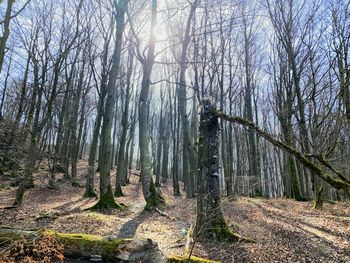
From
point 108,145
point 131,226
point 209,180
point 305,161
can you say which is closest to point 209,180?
point 209,180

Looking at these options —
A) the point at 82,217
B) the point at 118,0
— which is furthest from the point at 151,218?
the point at 118,0

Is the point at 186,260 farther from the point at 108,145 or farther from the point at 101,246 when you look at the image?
the point at 108,145

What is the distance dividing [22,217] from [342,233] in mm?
9749

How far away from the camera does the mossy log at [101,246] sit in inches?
195

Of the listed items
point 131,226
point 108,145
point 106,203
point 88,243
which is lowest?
point 131,226

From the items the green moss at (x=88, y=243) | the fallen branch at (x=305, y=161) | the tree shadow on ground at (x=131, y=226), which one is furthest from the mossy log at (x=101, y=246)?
the fallen branch at (x=305, y=161)

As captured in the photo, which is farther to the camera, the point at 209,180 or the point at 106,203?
the point at 106,203

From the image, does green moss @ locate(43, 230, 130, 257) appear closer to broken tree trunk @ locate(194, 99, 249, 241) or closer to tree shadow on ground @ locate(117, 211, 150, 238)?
tree shadow on ground @ locate(117, 211, 150, 238)

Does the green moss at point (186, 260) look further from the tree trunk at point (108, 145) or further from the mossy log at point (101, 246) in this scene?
the tree trunk at point (108, 145)

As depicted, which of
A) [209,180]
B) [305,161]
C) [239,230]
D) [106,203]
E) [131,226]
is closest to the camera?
[305,161]

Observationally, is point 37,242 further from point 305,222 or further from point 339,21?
point 339,21

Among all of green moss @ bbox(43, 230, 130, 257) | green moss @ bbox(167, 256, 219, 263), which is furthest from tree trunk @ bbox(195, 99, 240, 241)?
green moss @ bbox(43, 230, 130, 257)

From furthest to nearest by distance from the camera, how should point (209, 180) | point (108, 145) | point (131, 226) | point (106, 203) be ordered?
1. point (108, 145)
2. point (106, 203)
3. point (131, 226)
4. point (209, 180)

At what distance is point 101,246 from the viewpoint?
512cm
